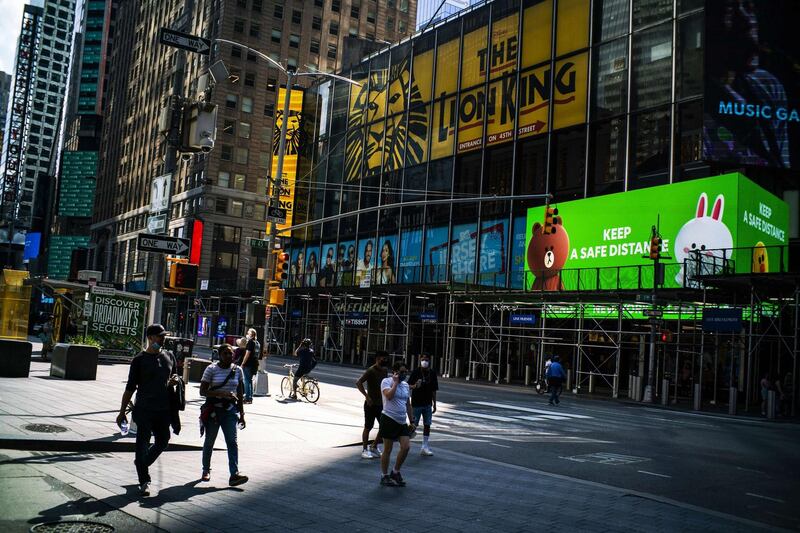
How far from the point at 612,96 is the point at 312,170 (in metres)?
30.0

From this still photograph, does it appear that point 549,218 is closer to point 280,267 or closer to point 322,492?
point 280,267

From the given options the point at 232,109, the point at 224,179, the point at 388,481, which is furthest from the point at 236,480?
the point at 232,109

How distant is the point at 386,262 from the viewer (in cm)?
5094

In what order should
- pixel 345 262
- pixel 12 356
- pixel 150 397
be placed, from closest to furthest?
pixel 150 397, pixel 12 356, pixel 345 262

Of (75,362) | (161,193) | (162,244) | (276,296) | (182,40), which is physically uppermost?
(182,40)

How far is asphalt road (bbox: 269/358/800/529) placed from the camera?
10914 mm

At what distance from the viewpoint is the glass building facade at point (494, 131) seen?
3612 cm

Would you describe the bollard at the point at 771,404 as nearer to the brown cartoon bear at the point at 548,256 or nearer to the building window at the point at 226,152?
the brown cartoon bear at the point at 548,256

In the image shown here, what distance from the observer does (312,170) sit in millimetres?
61594

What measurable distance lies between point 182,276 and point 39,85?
194042mm

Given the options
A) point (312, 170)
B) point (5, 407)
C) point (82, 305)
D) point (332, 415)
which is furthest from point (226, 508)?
point (312, 170)

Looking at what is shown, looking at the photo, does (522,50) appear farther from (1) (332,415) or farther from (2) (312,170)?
(1) (332,415)

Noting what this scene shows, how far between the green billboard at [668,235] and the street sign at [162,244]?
19912 mm

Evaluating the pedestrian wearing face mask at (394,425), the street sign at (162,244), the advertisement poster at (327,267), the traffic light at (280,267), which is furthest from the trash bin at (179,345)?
the advertisement poster at (327,267)
